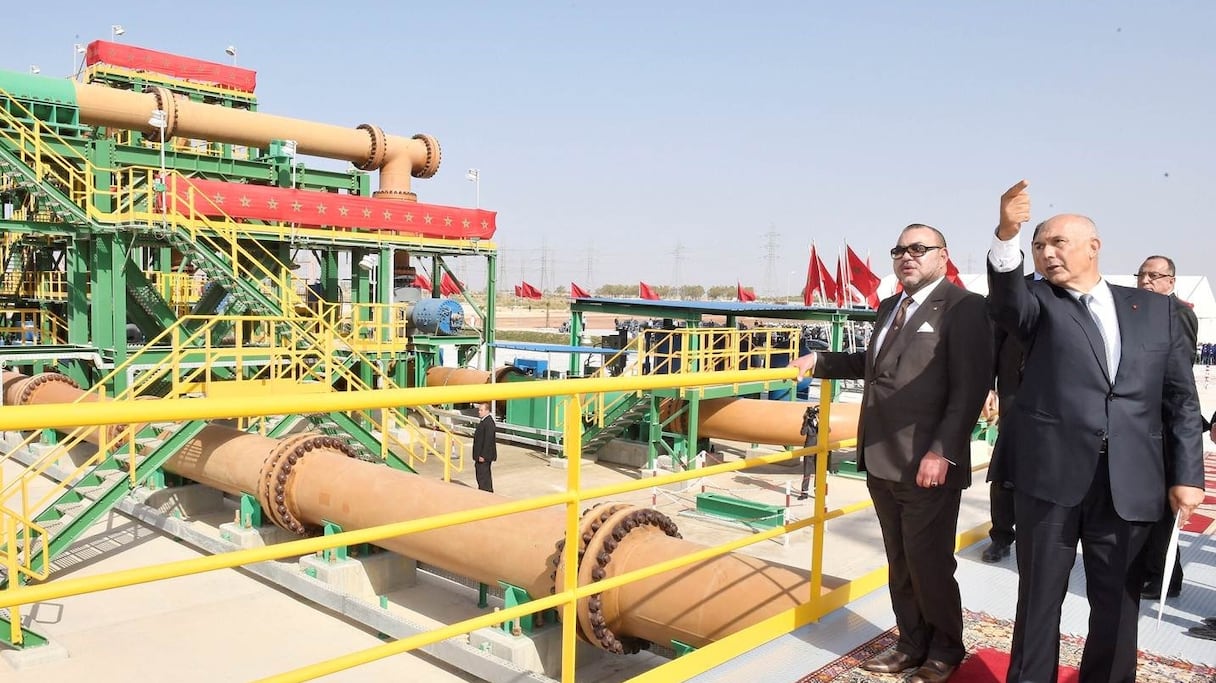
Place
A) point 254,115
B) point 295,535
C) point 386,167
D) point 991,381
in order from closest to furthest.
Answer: point 991,381 < point 295,535 < point 254,115 < point 386,167

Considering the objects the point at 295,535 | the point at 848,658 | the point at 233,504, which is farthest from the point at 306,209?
the point at 848,658

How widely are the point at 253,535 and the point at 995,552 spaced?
8.57m

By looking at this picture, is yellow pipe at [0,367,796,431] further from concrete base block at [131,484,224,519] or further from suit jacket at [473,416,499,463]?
concrete base block at [131,484,224,519]

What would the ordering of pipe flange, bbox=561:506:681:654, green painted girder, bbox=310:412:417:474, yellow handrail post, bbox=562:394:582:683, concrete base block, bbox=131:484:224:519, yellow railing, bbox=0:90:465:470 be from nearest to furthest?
1. yellow handrail post, bbox=562:394:582:683
2. pipe flange, bbox=561:506:681:654
3. concrete base block, bbox=131:484:224:519
4. green painted girder, bbox=310:412:417:474
5. yellow railing, bbox=0:90:465:470

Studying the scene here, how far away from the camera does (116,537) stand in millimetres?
11273

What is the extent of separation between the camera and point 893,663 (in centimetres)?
344

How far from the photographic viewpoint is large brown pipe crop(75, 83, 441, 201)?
19.5 meters

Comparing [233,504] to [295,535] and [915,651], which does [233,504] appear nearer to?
[295,535]

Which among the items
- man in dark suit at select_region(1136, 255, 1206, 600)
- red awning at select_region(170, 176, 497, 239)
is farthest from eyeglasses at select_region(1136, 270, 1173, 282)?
red awning at select_region(170, 176, 497, 239)

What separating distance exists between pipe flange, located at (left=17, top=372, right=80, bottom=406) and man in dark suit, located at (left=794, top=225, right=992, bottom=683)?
1663cm

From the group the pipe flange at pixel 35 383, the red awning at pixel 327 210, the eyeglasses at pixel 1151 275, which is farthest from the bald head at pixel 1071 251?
the pipe flange at pixel 35 383

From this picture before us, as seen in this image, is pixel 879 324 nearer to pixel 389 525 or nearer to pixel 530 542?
pixel 389 525

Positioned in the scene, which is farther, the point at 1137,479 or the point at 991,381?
the point at 991,381

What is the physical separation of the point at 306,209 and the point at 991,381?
17.7m
